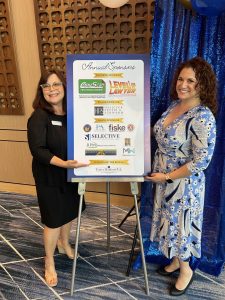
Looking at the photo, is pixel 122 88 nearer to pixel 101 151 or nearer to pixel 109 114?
A: pixel 109 114

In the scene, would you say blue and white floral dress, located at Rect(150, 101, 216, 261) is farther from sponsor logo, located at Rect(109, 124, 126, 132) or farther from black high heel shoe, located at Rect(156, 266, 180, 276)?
black high heel shoe, located at Rect(156, 266, 180, 276)

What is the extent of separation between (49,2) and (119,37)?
0.82 meters

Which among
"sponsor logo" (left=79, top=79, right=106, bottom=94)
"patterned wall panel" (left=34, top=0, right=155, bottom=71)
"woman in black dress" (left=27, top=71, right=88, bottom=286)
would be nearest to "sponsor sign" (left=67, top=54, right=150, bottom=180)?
"sponsor logo" (left=79, top=79, right=106, bottom=94)

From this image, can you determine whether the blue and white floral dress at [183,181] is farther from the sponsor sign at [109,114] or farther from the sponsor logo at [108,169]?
the sponsor logo at [108,169]

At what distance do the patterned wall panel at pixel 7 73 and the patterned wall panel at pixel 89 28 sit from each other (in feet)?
1.23

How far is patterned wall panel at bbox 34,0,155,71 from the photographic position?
280cm

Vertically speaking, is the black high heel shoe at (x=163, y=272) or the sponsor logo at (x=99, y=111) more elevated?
the sponsor logo at (x=99, y=111)

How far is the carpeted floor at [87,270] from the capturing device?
206cm

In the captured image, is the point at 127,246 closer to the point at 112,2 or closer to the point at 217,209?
the point at 217,209

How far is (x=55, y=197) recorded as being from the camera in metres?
2.04

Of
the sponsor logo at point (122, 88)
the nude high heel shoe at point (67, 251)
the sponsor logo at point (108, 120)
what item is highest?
the sponsor logo at point (122, 88)

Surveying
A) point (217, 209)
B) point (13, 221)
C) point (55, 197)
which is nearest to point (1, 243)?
point (13, 221)

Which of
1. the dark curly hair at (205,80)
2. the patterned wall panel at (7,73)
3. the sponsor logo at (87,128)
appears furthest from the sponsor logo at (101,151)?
the patterned wall panel at (7,73)

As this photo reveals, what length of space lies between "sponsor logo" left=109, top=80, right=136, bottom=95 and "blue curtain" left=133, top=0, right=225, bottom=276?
35 cm
